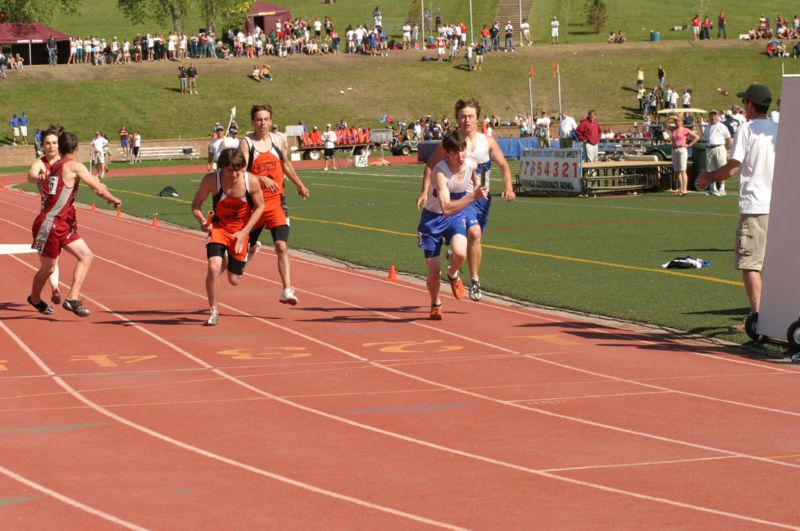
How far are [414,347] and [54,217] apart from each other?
167 inches

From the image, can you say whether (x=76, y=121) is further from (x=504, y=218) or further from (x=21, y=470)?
(x=21, y=470)

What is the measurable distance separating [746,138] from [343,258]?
923 cm

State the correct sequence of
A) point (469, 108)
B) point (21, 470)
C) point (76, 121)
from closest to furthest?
point (21, 470), point (469, 108), point (76, 121)

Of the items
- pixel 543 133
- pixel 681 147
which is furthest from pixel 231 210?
pixel 543 133

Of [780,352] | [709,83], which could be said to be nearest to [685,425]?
[780,352]

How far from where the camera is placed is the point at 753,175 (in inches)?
456

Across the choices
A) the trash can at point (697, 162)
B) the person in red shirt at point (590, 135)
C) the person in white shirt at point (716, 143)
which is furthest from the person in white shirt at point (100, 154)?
the person in white shirt at point (716, 143)

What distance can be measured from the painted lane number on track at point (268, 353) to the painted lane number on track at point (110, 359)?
68cm

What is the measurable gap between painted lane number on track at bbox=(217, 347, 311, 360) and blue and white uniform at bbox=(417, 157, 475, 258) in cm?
196

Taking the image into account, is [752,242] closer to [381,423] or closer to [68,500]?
[381,423]

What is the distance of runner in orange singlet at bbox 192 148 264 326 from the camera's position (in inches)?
526

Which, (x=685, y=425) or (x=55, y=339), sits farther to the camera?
(x=55, y=339)

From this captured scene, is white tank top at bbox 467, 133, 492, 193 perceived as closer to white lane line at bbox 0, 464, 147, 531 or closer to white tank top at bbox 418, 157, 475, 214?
white tank top at bbox 418, 157, 475, 214

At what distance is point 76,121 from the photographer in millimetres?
68500
